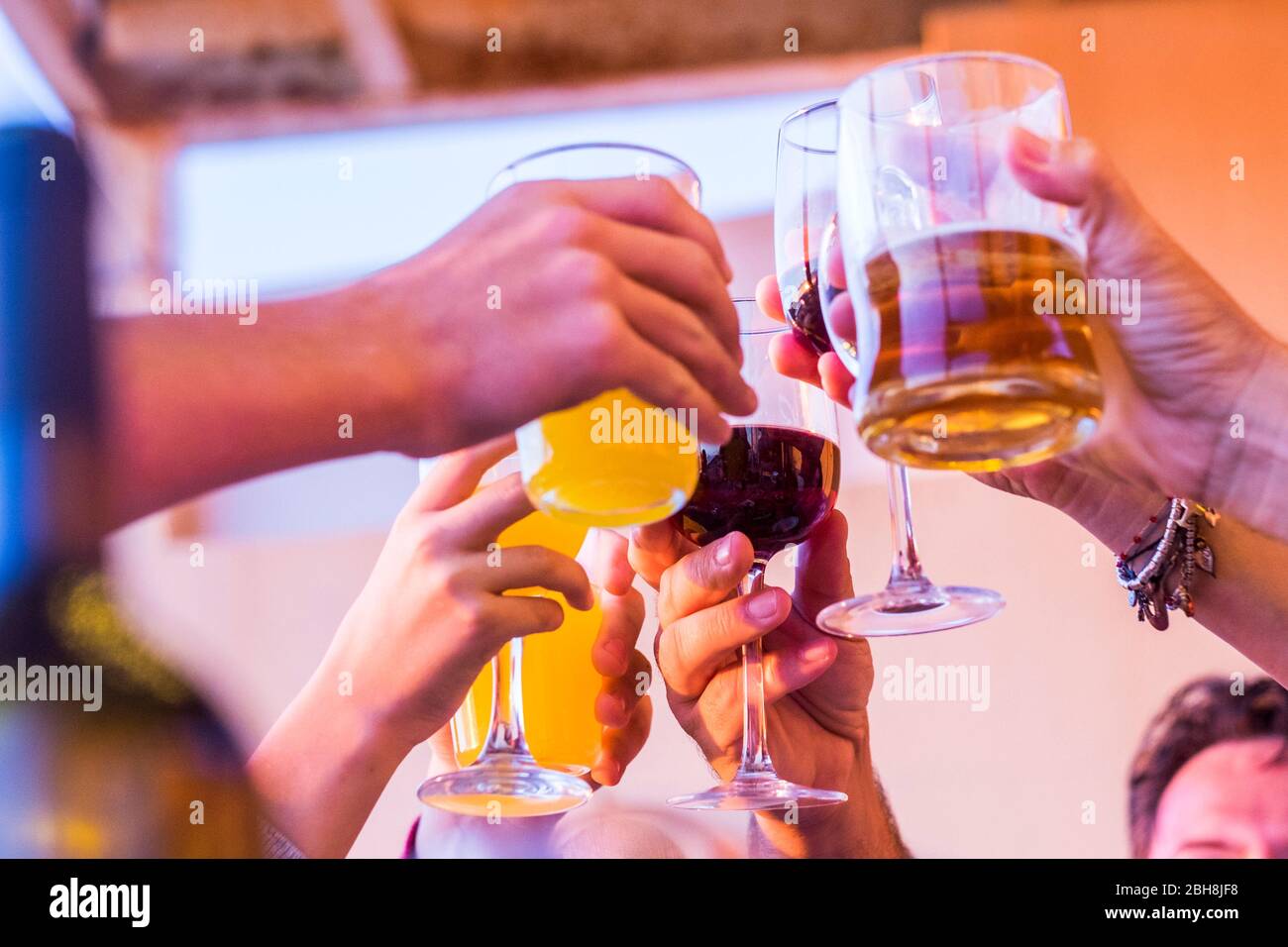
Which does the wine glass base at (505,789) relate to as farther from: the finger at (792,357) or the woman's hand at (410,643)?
the finger at (792,357)

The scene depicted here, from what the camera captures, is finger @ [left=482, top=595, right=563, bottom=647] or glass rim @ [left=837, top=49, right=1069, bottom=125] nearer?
glass rim @ [left=837, top=49, right=1069, bottom=125]

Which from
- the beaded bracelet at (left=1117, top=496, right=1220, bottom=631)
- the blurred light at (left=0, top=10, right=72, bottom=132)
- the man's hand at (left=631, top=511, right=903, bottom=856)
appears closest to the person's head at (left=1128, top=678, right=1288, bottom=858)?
the man's hand at (left=631, top=511, right=903, bottom=856)

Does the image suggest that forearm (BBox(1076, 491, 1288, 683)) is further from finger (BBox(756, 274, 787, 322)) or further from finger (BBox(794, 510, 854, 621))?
finger (BBox(756, 274, 787, 322))

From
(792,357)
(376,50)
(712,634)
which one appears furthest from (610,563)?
(376,50)

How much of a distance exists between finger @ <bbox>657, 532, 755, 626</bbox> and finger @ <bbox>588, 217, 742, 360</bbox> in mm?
296

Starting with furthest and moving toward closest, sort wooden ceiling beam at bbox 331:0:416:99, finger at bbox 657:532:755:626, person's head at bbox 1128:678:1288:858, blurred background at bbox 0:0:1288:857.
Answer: wooden ceiling beam at bbox 331:0:416:99
blurred background at bbox 0:0:1288:857
person's head at bbox 1128:678:1288:858
finger at bbox 657:532:755:626

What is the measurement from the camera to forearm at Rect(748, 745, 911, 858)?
4.22ft

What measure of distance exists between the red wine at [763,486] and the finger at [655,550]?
0.11 metres

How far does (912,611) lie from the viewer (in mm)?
840

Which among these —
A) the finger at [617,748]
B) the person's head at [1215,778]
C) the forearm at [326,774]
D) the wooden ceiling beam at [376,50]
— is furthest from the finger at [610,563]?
the wooden ceiling beam at [376,50]

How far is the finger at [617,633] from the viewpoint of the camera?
108 cm

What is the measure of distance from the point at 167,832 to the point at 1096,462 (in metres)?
0.80

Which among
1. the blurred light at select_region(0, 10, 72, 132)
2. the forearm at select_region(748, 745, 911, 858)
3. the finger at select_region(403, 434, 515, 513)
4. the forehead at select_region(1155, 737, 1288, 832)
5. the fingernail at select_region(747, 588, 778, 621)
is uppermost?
the blurred light at select_region(0, 10, 72, 132)
